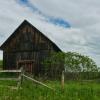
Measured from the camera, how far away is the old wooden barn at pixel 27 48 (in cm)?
3516

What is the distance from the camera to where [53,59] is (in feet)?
110

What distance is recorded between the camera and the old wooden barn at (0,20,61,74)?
35.2 meters

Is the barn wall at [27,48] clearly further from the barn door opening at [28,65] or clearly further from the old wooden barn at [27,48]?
the barn door opening at [28,65]

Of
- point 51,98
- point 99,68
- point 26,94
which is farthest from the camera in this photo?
point 99,68

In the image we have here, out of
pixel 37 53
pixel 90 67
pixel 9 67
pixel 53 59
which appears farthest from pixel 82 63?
pixel 9 67

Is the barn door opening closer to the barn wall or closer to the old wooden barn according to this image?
the old wooden barn

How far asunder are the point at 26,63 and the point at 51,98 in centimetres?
2231

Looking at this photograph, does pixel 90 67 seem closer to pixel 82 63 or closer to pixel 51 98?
pixel 82 63

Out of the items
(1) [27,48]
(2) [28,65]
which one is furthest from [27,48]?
(2) [28,65]

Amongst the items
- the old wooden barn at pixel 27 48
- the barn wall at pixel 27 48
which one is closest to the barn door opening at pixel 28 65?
the old wooden barn at pixel 27 48

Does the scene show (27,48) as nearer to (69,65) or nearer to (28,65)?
(28,65)

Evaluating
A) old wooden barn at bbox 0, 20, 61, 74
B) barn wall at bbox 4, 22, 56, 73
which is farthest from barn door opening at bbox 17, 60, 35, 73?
barn wall at bbox 4, 22, 56, 73

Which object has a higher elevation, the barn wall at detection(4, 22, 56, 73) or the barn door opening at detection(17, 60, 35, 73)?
the barn wall at detection(4, 22, 56, 73)

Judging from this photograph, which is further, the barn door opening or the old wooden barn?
the barn door opening
